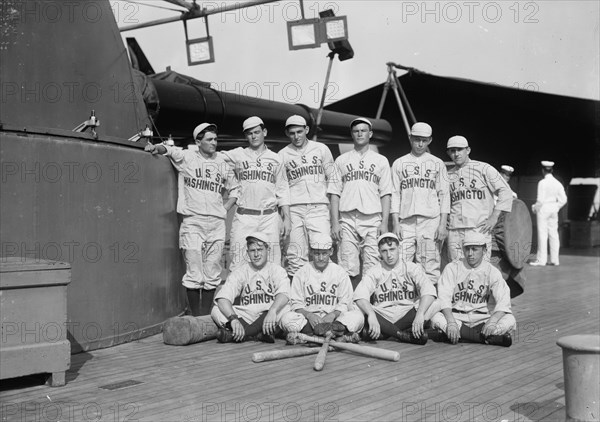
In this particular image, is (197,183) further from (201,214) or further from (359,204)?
(359,204)

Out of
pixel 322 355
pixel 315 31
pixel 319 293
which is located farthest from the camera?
pixel 315 31

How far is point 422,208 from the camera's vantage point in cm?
688

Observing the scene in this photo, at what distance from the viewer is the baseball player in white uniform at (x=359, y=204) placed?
6.84 meters

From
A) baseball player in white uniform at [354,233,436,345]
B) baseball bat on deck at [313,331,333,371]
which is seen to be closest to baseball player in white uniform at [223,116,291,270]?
baseball player in white uniform at [354,233,436,345]

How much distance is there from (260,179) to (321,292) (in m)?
1.34

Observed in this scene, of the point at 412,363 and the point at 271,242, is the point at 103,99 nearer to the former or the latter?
the point at 271,242

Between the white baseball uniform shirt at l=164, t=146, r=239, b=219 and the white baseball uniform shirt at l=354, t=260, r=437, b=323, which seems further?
the white baseball uniform shirt at l=164, t=146, r=239, b=219

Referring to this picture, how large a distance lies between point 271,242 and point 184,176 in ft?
3.41

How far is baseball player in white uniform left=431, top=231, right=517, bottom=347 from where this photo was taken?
19.2 feet

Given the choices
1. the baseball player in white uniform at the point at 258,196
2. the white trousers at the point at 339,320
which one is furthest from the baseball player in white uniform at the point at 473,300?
the baseball player in white uniform at the point at 258,196

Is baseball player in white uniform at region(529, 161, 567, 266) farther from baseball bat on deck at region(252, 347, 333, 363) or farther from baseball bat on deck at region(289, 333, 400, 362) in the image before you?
baseball bat on deck at region(252, 347, 333, 363)

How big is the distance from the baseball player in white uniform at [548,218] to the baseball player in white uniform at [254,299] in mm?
8734

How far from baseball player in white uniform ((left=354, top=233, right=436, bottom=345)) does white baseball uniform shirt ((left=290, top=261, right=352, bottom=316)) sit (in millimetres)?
130

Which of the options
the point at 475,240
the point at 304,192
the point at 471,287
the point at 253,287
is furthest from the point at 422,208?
the point at 253,287
